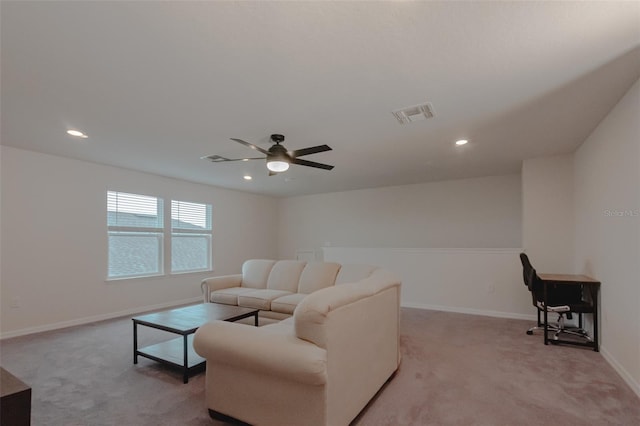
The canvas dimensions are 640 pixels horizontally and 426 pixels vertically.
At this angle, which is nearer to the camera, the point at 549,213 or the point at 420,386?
the point at 420,386

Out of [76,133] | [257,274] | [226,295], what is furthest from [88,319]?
[76,133]

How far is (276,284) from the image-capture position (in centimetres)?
470

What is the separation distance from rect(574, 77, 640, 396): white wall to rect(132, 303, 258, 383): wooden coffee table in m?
3.37

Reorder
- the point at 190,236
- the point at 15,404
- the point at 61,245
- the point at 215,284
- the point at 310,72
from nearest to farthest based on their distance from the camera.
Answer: the point at 15,404 < the point at 310,72 < the point at 61,245 < the point at 215,284 < the point at 190,236

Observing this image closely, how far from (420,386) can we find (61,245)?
4.85 m

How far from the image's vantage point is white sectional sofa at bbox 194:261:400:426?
1724 millimetres

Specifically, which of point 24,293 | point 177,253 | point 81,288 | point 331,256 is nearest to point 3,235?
point 24,293

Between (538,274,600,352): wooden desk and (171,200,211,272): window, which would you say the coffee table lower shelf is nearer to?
(171,200,211,272): window

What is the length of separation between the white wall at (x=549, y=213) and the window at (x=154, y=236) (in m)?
5.70

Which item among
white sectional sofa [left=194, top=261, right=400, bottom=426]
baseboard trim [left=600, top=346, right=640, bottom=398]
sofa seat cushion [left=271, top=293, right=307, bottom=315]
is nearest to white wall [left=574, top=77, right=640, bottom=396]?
baseboard trim [left=600, top=346, right=640, bottom=398]

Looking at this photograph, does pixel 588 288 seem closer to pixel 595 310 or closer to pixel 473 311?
pixel 595 310

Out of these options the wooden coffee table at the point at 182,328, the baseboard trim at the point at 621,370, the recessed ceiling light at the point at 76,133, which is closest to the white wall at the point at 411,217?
the baseboard trim at the point at 621,370

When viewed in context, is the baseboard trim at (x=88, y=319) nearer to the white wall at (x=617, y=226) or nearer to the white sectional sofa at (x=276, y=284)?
the white sectional sofa at (x=276, y=284)

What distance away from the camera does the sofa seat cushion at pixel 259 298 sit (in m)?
4.05
